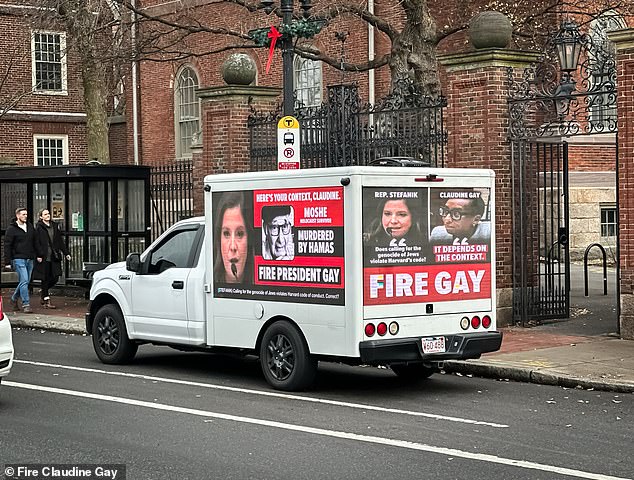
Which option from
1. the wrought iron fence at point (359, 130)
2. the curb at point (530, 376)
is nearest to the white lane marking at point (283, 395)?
the curb at point (530, 376)

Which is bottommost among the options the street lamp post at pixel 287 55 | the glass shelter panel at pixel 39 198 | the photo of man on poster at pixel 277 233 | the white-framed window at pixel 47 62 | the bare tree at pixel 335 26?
the photo of man on poster at pixel 277 233

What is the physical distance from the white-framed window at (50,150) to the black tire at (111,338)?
28.6m

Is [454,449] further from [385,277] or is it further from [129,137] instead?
[129,137]

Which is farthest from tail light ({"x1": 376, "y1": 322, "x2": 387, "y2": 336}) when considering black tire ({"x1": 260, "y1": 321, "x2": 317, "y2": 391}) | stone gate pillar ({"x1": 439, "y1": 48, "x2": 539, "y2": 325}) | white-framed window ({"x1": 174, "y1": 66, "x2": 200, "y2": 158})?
white-framed window ({"x1": 174, "y1": 66, "x2": 200, "y2": 158})

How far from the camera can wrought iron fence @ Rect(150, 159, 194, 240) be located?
2331cm

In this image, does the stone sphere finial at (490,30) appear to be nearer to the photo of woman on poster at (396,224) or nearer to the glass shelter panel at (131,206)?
the photo of woman on poster at (396,224)

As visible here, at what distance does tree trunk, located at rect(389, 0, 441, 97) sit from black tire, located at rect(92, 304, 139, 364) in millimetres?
8663

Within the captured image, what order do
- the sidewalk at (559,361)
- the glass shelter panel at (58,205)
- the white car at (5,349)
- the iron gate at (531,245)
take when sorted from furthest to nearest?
1. the glass shelter panel at (58,205)
2. the iron gate at (531,245)
3. the sidewalk at (559,361)
4. the white car at (5,349)

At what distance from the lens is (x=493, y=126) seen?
17.6 metres

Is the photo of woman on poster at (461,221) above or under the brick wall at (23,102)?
under

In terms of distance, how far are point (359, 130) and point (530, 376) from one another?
7.76m

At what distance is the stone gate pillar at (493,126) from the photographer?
1759 centimetres

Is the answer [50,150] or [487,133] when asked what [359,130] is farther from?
[50,150]

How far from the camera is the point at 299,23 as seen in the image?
60.3 feet
